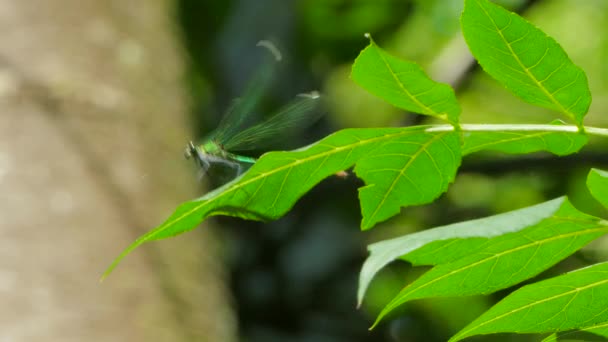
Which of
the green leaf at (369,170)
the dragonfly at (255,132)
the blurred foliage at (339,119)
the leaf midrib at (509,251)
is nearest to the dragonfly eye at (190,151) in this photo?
the dragonfly at (255,132)

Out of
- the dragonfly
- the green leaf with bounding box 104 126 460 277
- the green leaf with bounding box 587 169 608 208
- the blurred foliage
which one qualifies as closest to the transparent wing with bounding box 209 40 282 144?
the dragonfly

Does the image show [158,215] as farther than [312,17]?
No

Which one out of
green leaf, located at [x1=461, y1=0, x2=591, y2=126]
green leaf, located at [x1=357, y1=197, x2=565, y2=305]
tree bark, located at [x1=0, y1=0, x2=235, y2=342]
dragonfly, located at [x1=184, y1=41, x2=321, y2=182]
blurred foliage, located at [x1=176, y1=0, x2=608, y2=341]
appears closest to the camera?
green leaf, located at [x1=357, y1=197, x2=565, y2=305]

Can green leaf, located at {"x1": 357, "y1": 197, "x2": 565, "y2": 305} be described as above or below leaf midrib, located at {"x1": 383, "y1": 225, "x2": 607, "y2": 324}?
above

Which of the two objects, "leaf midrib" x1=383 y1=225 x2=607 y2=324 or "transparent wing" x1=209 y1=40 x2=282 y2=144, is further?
"transparent wing" x1=209 y1=40 x2=282 y2=144

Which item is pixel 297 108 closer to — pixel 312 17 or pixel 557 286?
pixel 557 286

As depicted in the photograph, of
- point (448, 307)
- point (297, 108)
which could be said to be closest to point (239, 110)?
point (297, 108)

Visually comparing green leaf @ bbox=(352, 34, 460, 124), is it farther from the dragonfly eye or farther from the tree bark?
the tree bark

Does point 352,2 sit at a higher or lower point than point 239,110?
lower
